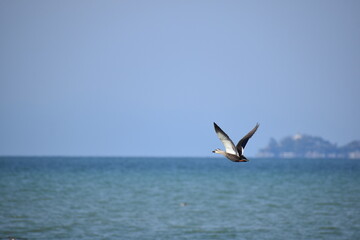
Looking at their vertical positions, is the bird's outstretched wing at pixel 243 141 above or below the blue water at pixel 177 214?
above

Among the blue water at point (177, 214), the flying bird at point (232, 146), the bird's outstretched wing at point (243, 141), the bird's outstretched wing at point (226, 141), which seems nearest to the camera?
the bird's outstretched wing at point (226, 141)

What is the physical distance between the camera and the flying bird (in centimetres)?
1192

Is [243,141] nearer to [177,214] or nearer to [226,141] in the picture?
[226,141]

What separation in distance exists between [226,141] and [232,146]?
0.60ft

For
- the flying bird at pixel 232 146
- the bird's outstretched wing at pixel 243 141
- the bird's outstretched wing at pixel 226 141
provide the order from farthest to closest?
the bird's outstretched wing at pixel 243 141 → the flying bird at pixel 232 146 → the bird's outstretched wing at pixel 226 141

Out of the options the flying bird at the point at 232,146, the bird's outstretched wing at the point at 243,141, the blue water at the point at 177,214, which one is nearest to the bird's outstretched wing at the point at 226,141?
the flying bird at the point at 232,146

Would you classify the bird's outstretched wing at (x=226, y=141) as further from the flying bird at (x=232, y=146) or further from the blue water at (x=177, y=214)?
the blue water at (x=177, y=214)

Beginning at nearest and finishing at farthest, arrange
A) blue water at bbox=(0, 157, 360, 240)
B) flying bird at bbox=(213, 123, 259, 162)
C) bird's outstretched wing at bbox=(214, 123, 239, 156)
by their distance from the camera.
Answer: bird's outstretched wing at bbox=(214, 123, 239, 156), flying bird at bbox=(213, 123, 259, 162), blue water at bbox=(0, 157, 360, 240)

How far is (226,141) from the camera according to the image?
12.1 m

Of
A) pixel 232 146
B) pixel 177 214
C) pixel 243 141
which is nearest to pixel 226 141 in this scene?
pixel 232 146

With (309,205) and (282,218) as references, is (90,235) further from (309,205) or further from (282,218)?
(309,205)

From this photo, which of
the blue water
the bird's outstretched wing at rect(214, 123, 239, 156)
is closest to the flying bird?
the bird's outstretched wing at rect(214, 123, 239, 156)

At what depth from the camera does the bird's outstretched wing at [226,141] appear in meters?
11.8

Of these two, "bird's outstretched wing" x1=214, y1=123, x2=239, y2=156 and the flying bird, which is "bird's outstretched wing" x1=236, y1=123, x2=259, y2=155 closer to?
the flying bird
